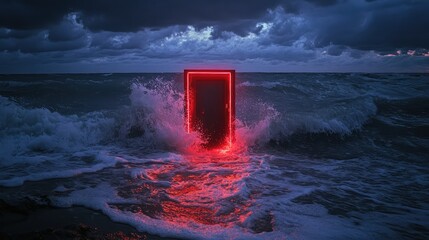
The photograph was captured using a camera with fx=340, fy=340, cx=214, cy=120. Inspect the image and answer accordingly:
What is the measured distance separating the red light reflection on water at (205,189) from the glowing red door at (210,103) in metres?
0.63

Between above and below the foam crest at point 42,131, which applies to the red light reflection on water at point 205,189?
below

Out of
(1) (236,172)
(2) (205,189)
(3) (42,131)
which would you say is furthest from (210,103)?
(3) (42,131)

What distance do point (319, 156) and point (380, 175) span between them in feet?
6.85

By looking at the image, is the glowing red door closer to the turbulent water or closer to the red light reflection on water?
the turbulent water

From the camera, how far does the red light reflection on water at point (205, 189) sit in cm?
477

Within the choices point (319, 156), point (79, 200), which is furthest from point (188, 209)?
point (319, 156)

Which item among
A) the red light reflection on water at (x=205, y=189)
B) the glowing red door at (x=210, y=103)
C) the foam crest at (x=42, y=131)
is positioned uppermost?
the glowing red door at (x=210, y=103)

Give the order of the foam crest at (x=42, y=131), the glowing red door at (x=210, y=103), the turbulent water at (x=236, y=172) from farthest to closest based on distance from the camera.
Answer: the foam crest at (x=42, y=131) → the glowing red door at (x=210, y=103) → the turbulent water at (x=236, y=172)

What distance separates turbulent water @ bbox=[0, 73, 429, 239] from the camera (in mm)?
4711

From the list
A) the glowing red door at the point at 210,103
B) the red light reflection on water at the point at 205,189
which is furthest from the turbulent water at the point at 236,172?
the glowing red door at the point at 210,103

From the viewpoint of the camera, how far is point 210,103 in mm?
8633

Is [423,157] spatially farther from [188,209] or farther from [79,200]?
[79,200]

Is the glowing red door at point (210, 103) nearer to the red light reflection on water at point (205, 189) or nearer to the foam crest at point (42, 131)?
the red light reflection on water at point (205, 189)

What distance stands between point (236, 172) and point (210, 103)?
217 cm
